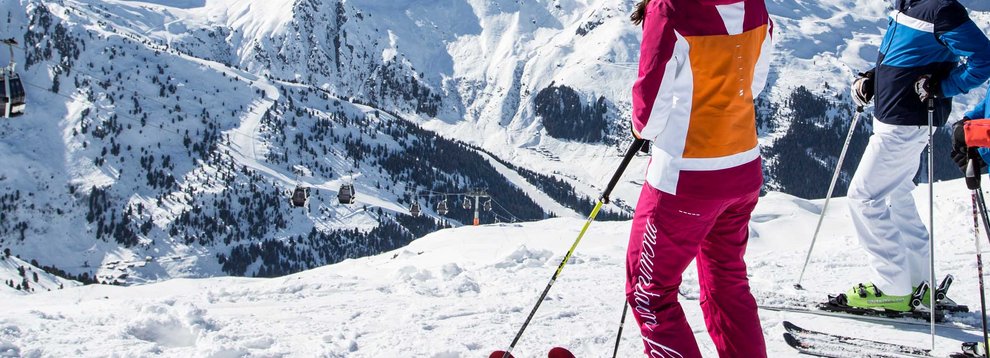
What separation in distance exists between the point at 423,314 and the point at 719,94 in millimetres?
2991

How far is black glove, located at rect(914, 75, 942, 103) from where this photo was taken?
4562mm

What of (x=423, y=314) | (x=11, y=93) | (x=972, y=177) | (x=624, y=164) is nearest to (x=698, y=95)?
(x=624, y=164)

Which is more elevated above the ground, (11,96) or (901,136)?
(901,136)

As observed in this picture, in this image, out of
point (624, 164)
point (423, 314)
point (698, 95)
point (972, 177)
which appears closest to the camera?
point (698, 95)

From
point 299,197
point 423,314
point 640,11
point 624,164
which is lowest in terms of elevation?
point 299,197

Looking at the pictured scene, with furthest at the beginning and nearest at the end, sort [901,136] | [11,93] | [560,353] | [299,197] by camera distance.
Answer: [299,197], [11,93], [901,136], [560,353]

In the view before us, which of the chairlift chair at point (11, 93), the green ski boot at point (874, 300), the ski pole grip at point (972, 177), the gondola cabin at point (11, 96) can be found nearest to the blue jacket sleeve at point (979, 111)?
the ski pole grip at point (972, 177)

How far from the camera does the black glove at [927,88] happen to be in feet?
15.0

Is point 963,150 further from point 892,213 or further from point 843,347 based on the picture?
point 843,347

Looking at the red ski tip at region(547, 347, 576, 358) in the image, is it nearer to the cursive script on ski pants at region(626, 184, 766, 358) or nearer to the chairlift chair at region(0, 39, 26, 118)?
the cursive script on ski pants at region(626, 184, 766, 358)

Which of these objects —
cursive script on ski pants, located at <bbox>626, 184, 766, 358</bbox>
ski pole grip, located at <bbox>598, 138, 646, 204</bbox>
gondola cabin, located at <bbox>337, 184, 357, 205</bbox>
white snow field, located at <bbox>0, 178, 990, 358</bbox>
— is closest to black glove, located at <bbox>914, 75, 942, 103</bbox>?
white snow field, located at <bbox>0, 178, 990, 358</bbox>

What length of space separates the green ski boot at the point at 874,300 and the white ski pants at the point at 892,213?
1.7 inches

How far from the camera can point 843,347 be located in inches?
173

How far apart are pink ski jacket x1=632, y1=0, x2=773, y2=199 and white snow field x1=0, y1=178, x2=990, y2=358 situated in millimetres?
1662
